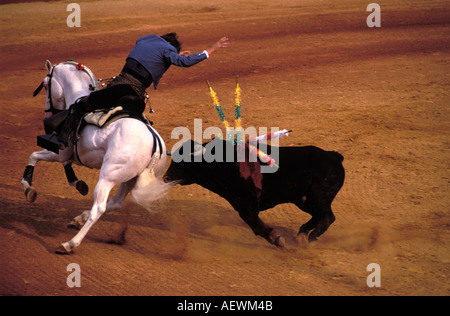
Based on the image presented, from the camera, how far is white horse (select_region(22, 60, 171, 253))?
20.6 feet

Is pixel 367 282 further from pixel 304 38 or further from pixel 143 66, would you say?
pixel 304 38

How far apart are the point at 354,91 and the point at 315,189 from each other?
6.71m

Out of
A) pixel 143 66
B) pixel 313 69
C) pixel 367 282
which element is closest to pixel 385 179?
pixel 367 282

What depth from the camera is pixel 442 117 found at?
11.4 metres

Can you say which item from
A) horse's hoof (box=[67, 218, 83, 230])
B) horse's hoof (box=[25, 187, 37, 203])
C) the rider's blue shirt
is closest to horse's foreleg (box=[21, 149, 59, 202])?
horse's hoof (box=[25, 187, 37, 203])

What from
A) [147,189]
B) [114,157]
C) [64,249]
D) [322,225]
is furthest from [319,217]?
[64,249]

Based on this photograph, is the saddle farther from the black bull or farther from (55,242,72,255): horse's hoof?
(55,242,72,255): horse's hoof

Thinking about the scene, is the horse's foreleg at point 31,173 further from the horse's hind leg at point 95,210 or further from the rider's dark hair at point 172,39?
the rider's dark hair at point 172,39

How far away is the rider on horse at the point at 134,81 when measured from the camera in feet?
22.2

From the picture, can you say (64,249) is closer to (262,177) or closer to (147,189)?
(147,189)

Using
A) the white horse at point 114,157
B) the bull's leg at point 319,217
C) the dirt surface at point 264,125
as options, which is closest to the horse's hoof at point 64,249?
the white horse at point 114,157

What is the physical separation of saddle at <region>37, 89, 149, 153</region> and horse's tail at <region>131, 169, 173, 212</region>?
1.93 ft

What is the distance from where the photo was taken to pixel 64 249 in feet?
20.6

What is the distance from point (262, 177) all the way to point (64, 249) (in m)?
2.16
